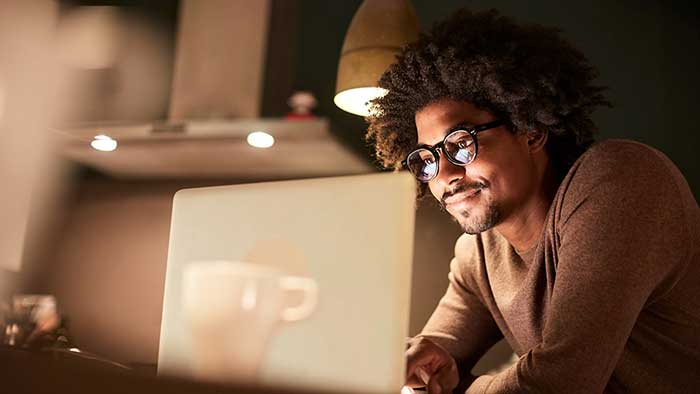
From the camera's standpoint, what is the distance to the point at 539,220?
1.53 metres

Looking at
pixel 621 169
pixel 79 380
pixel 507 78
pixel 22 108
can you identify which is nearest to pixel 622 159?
pixel 621 169

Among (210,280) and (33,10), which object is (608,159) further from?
(33,10)

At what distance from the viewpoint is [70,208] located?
2775mm

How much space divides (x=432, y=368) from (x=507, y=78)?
0.71 meters

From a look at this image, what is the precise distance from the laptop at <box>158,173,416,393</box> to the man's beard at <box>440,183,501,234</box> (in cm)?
87

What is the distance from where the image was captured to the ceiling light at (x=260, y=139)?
1.97m

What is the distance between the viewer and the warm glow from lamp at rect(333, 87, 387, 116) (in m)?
1.78

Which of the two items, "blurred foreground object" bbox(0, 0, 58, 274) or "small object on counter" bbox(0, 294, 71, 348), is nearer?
"small object on counter" bbox(0, 294, 71, 348)

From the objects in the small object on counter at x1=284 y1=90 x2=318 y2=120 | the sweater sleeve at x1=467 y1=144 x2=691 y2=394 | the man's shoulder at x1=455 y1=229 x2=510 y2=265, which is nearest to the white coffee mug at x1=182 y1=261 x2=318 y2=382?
the sweater sleeve at x1=467 y1=144 x2=691 y2=394

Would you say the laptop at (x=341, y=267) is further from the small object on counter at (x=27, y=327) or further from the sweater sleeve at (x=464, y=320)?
the sweater sleeve at (x=464, y=320)

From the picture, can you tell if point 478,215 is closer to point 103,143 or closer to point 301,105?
point 301,105

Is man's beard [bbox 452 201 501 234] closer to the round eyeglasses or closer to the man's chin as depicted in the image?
the man's chin

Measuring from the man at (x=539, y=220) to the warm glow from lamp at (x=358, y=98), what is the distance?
31mm

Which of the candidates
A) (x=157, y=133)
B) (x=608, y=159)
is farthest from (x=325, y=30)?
(x=608, y=159)
